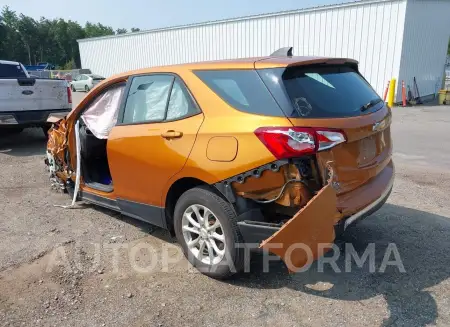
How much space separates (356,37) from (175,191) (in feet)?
54.1

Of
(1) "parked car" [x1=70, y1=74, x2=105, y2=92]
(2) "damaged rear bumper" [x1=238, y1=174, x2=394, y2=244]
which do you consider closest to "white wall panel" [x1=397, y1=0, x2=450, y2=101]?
(2) "damaged rear bumper" [x1=238, y1=174, x2=394, y2=244]

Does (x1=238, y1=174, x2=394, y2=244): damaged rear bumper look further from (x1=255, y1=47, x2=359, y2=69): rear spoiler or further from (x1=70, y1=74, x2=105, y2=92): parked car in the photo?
(x1=70, y1=74, x2=105, y2=92): parked car

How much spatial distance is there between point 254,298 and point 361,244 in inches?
54.7

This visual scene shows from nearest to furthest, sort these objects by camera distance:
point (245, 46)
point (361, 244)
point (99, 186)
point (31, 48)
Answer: point (361, 244), point (99, 186), point (245, 46), point (31, 48)

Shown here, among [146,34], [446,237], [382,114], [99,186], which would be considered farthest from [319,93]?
[146,34]

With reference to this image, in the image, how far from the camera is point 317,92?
10.0 ft

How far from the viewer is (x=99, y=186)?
4.60m

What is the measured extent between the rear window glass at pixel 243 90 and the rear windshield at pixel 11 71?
345 inches

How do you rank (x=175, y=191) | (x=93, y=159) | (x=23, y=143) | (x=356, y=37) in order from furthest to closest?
1. (x=356, y=37)
2. (x=23, y=143)
3. (x=93, y=159)
4. (x=175, y=191)

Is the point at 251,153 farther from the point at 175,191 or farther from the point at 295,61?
the point at 175,191

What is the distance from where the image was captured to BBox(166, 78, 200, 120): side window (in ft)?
10.9

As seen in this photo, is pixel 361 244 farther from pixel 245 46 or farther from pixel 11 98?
pixel 245 46

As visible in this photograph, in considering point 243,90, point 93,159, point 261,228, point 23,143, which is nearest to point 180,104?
point 243,90

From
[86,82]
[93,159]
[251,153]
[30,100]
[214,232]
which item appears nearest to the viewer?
[251,153]
